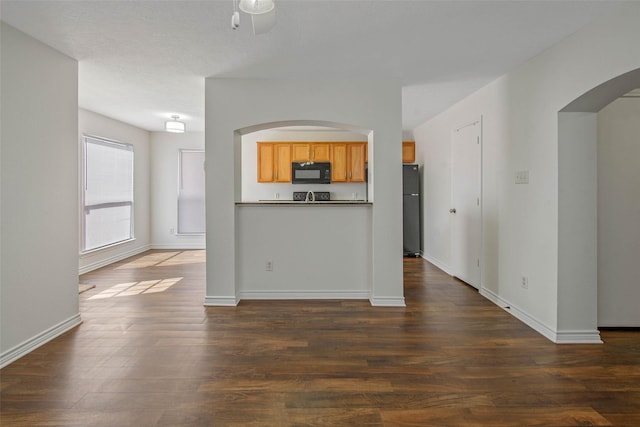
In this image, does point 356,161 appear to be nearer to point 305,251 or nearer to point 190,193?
point 305,251

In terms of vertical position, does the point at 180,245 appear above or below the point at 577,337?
above

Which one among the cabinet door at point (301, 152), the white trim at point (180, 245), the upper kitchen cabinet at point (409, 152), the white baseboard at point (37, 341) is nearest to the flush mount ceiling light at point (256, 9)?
the white baseboard at point (37, 341)

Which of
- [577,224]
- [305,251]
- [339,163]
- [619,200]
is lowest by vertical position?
[305,251]

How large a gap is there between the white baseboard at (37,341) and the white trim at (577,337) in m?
4.04

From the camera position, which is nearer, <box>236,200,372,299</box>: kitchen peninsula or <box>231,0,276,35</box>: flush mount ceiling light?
<box>231,0,276,35</box>: flush mount ceiling light

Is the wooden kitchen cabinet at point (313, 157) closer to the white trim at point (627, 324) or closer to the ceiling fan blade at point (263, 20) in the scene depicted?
the white trim at point (627, 324)

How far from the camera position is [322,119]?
410cm

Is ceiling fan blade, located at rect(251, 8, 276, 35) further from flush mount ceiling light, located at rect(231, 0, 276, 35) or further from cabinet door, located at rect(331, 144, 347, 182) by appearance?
cabinet door, located at rect(331, 144, 347, 182)

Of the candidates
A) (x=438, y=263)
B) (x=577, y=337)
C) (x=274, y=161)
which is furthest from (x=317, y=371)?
(x=274, y=161)

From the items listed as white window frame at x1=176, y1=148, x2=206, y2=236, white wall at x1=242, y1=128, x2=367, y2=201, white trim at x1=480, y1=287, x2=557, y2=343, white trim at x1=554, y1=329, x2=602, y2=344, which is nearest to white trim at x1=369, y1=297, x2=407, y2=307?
white trim at x1=480, y1=287, x2=557, y2=343

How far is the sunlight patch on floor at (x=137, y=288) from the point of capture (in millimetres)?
4508

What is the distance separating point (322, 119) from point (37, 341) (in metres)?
3.18

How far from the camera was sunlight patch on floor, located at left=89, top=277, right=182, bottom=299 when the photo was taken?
14.8ft

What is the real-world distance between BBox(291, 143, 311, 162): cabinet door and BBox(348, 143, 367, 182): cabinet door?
2.51ft
